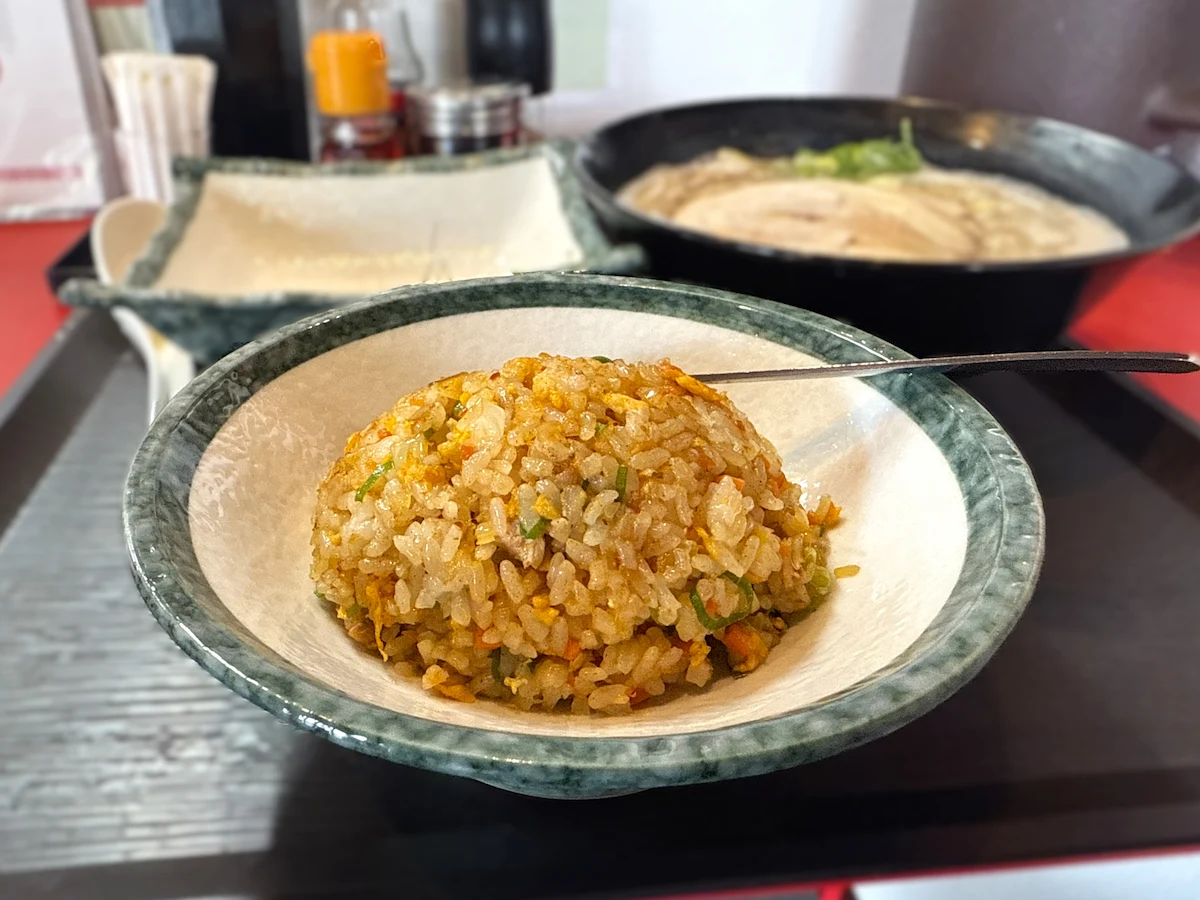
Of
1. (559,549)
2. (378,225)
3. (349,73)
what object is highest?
(559,549)

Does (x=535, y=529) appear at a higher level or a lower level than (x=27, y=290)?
higher

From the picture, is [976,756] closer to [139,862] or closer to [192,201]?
[139,862]

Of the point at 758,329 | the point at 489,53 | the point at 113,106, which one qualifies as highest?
the point at 758,329

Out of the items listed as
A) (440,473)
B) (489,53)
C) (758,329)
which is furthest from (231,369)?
(489,53)

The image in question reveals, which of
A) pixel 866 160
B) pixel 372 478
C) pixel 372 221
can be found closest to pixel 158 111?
pixel 372 221

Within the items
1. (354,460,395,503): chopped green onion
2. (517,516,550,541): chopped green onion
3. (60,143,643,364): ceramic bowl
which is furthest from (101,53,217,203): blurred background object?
(517,516,550,541): chopped green onion

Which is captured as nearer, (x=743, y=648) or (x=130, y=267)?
(x=743, y=648)

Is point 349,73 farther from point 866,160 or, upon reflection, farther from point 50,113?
point 866,160
